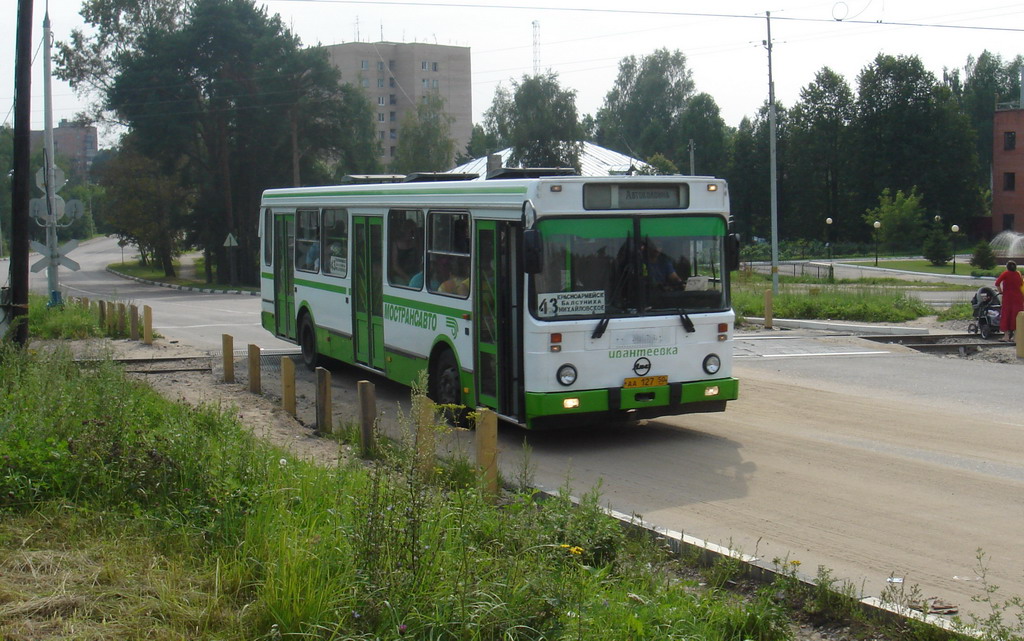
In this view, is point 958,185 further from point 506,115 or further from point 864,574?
point 864,574

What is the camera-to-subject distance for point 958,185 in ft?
286

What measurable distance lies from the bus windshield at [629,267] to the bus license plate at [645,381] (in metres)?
0.66

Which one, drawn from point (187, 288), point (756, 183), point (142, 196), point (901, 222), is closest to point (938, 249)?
point (901, 222)

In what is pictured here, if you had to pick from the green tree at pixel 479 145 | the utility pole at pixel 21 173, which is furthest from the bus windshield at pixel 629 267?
the green tree at pixel 479 145

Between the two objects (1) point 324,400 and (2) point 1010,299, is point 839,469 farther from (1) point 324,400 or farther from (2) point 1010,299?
(2) point 1010,299

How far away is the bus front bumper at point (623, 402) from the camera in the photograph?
10383 mm

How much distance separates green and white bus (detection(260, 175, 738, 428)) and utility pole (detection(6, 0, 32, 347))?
5997 millimetres

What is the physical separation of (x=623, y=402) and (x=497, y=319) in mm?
1525

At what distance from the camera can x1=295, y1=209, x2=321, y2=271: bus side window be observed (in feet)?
52.4

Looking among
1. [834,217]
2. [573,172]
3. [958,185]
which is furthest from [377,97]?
[573,172]

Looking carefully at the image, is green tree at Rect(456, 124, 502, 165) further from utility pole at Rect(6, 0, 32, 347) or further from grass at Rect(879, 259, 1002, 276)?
utility pole at Rect(6, 0, 32, 347)

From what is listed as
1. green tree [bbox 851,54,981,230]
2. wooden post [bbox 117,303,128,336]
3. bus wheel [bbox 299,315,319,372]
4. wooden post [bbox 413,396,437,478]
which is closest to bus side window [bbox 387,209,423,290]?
bus wheel [bbox 299,315,319,372]

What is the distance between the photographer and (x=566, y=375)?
10.4 m

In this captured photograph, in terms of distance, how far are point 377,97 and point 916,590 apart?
441ft
